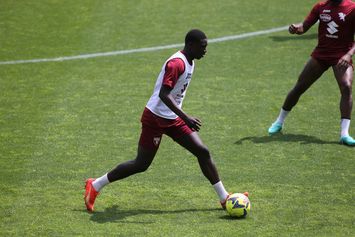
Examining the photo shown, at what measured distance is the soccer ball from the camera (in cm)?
978

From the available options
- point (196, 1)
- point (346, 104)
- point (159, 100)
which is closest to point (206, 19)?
point (196, 1)

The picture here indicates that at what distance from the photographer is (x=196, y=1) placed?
21469mm

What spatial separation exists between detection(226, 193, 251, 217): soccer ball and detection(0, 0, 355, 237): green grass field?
0.14 metres

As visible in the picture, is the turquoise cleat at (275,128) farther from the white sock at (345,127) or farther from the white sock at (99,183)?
the white sock at (99,183)

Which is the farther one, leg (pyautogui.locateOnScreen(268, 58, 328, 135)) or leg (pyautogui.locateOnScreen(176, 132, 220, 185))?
leg (pyautogui.locateOnScreen(268, 58, 328, 135))

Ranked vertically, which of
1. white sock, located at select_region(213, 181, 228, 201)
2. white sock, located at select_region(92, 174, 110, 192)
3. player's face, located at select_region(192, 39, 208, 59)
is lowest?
white sock, located at select_region(92, 174, 110, 192)

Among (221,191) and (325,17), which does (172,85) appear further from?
(325,17)

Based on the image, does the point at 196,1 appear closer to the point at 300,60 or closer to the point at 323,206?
the point at 300,60

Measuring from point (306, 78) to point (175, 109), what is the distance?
445 cm

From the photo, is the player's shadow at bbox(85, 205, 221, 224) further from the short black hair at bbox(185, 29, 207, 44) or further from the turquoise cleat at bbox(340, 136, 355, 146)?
the turquoise cleat at bbox(340, 136, 355, 146)

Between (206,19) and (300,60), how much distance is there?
3.61m

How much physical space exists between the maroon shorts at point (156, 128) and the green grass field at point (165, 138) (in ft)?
2.99

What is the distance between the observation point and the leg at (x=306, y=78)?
43.3ft

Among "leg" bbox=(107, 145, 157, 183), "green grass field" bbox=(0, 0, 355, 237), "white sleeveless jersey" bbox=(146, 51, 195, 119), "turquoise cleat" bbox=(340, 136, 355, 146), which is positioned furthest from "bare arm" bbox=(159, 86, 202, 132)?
"turquoise cleat" bbox=(340, 136, 355, 146)
